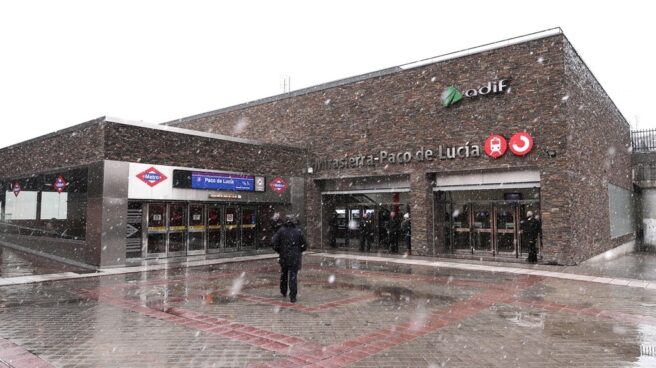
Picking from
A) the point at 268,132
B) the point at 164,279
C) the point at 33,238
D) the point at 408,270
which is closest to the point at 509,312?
the point at 408,270

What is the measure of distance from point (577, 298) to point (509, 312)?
2.27 metres

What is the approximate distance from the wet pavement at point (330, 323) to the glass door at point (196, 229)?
5.35 metres

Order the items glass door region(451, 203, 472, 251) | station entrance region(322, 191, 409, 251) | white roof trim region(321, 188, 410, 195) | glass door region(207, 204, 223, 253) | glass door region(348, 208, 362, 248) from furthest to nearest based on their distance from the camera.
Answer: glass door region(348, 208, 362, 248)
station entrance region(322, 191, 409, 251)
white roof trim region(321, 188, 410, 195)
glass door region(207, 204, 223, 253)
glass door region(451, 203, 472, 251)

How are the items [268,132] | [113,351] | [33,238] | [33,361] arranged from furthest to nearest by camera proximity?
[268,132] → [33,238] → [113,351] → [33,361]

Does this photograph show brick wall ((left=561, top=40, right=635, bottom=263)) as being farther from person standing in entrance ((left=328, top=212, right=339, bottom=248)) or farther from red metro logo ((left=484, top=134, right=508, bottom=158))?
person standing in entrance ((left=328, top=212, right=339, bottom=248))

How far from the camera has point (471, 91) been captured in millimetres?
16531

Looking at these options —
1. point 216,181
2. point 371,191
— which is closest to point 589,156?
point 371,191

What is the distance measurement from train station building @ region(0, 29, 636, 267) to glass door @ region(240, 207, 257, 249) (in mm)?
62

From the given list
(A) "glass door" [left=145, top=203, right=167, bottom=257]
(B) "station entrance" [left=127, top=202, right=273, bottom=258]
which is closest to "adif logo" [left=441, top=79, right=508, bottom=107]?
(B) "station entrance" [left=127, top=202, right=273, bottom=258]

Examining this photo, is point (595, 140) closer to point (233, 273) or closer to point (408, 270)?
point (408, 270)

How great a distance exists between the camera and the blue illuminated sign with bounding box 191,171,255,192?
16.5 meters

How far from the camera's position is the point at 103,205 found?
1393cm

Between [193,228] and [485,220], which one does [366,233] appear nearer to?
[485,220]

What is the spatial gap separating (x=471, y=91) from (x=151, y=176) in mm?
11525
